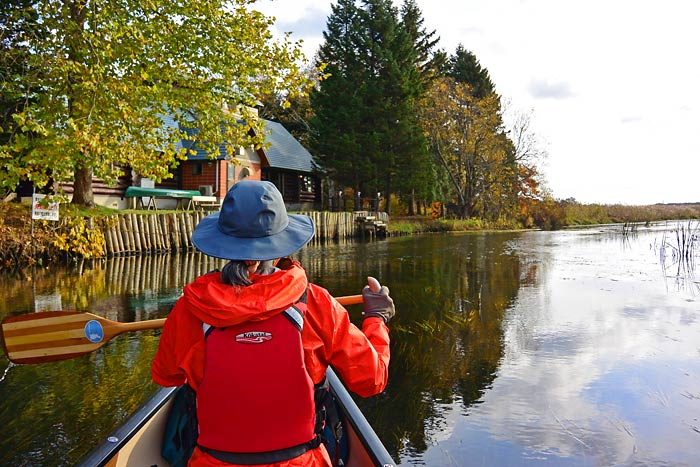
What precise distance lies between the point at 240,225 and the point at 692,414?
4.89 meters

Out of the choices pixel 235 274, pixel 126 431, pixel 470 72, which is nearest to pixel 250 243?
pixel 235 274

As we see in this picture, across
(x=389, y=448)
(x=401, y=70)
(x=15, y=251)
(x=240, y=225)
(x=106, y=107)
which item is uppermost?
(x=401, y=70)

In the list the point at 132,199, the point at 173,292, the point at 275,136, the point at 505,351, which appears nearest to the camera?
the point at 505,351

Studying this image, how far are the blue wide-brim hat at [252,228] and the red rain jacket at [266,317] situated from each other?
0.10 meters

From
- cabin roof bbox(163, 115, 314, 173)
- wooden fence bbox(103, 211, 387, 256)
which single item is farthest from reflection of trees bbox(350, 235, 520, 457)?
cabin roof bbox(163, 115, 314, 173)

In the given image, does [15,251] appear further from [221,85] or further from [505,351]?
[505,351]

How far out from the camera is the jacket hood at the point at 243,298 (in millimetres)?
1866

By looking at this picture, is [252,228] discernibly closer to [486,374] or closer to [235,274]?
→ [235,274]

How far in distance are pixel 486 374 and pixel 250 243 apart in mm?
4688

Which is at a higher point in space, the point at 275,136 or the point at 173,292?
the point at 275,136

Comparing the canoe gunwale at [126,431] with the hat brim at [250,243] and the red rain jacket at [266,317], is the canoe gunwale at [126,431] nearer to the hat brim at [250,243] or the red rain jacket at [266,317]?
the red rain jacket at [266,317]

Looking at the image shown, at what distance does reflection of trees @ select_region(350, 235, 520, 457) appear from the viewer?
4.89m

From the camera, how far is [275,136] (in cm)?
3516

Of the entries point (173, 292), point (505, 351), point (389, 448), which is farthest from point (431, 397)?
point (173, 292)
